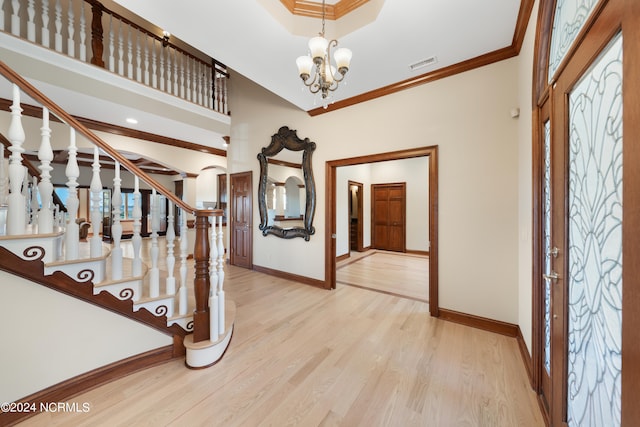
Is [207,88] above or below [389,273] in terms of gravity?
above

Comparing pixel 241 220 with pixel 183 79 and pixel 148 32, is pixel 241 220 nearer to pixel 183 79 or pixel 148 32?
pixel 183 79

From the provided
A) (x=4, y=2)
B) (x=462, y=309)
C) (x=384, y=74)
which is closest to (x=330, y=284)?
(x=462, y=309)

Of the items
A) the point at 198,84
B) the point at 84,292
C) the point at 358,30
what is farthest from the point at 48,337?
the point at 198,84

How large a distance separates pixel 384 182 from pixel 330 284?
14.3 ft

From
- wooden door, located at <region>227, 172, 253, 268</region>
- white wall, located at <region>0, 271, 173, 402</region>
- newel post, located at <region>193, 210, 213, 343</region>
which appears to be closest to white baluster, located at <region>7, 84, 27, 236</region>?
white wall, located at <region>0, 271, 173, 402</region>

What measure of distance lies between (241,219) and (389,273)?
3186mm

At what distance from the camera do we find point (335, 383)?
1693 millimetres

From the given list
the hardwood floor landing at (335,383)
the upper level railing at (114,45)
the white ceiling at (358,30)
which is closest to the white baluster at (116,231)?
the hardwood floor landing at (335,383)

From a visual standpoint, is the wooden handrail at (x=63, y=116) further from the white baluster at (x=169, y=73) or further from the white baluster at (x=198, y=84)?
the white baluster at (x=198, y=84)

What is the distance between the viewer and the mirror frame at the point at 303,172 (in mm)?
3771

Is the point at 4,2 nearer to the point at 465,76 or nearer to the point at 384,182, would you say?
the point at 465,76

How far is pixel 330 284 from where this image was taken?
361cm

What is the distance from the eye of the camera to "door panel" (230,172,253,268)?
468cm

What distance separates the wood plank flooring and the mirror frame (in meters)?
1.15
